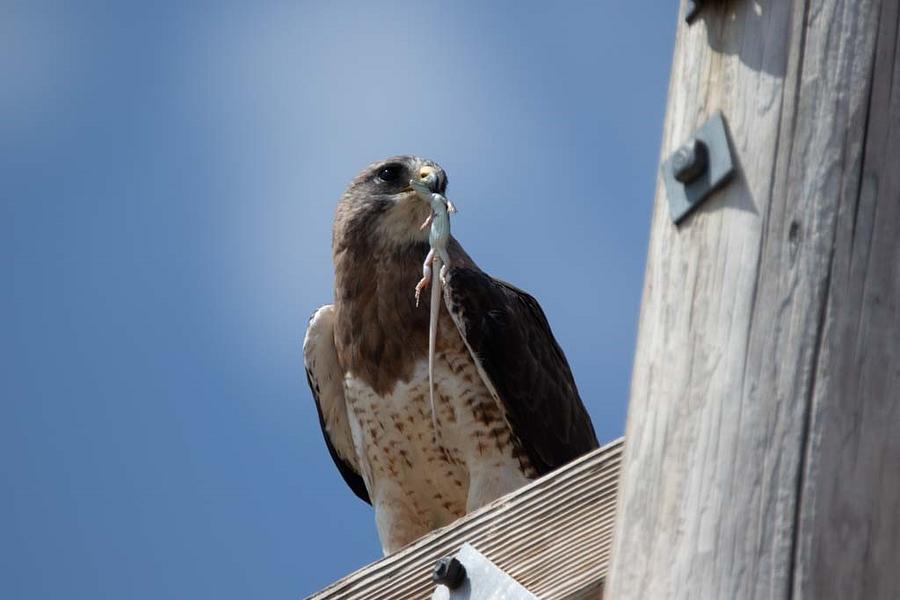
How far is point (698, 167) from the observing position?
2.47m

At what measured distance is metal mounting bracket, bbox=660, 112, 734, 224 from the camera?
8.01 ft

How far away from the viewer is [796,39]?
2438mm

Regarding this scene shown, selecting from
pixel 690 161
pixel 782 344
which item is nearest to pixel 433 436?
pixel 690 161

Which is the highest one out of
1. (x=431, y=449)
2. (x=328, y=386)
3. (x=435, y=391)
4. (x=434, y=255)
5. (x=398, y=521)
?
(x=434, y=255)

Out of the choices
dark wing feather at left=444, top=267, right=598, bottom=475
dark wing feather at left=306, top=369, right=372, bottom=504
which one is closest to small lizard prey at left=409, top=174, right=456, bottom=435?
dark wing feather at left=444, top=267, right=598, bottom=475

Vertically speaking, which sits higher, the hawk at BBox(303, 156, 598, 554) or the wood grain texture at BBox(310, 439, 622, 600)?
the wood grain texture at BBox(310, 439, 622, 600)

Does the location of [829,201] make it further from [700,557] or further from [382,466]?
[382,466]

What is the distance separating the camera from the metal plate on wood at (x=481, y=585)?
9.54ft

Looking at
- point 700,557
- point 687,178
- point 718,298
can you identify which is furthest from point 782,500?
point 687,178

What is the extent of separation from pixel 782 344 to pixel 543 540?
87 cm

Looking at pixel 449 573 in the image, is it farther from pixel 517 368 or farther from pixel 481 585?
pixel 517 368

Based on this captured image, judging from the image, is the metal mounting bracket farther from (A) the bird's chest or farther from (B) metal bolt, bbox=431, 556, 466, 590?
(A) the bird's chest

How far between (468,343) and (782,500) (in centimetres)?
459

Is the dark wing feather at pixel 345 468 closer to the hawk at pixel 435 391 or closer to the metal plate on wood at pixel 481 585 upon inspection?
the hawk at pixel 435 391
